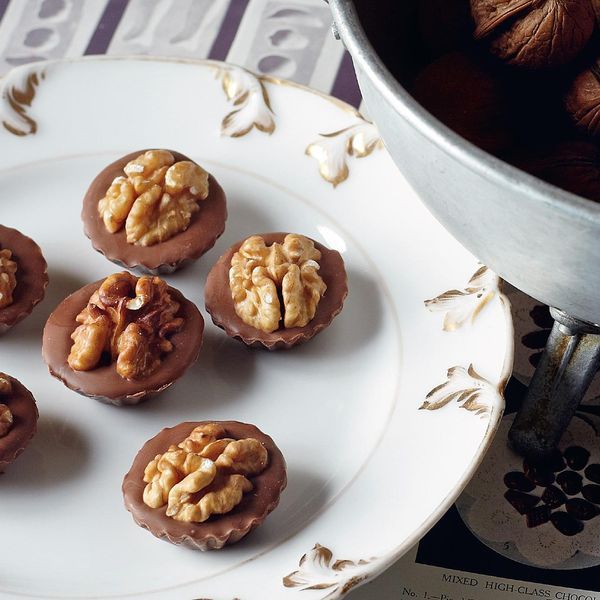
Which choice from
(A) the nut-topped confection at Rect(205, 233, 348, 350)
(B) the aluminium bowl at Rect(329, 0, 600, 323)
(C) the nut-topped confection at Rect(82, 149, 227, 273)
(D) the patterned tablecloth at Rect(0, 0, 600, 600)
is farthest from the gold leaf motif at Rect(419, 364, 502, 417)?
(D) the patterned tablecloth at Rect(0, 0, 600, 600)

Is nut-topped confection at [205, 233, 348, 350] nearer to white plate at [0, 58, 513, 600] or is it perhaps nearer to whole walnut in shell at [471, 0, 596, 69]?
white plate at [0, 58, 513, 600]

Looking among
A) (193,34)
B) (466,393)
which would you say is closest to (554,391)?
(466,393)

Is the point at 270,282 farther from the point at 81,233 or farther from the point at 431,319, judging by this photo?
the point at 81,233

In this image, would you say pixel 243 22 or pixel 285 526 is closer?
pixel 285 526

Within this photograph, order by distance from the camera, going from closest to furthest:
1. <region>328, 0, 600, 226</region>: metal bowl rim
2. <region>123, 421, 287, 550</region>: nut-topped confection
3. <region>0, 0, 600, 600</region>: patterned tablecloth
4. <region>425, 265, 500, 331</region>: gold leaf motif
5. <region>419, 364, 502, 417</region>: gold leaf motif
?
<region>328, 0, 600, 226</region>: metal bowl rim → <region>123, 421, 287, 550</region>: nut-topped confection → <region>419, 364, 502, 417</region>: gold leaf motif → <region>425, 265, 500, 331</region>: gold leaf motif → <region>0, 0, 600, 600</region>: patterned tablecloth

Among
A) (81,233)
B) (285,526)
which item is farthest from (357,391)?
(81,233)
